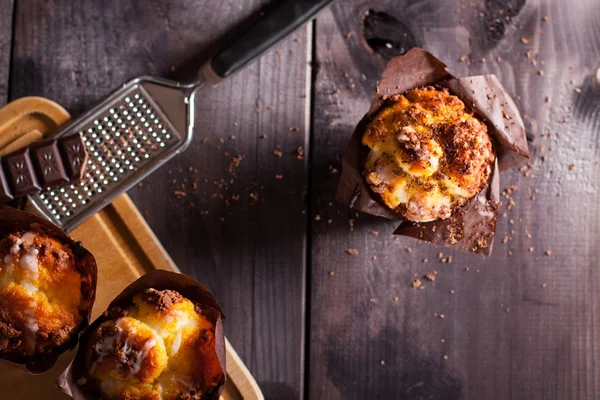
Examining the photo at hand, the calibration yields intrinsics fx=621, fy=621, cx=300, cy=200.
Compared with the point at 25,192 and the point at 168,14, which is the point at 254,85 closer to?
the point at 168,14

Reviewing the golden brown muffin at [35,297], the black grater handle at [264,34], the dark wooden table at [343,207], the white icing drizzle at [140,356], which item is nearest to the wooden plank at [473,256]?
the dark wooden table at [343,207]

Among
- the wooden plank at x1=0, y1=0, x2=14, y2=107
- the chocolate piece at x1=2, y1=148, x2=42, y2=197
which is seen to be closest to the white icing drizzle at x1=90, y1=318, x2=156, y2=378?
the chocolate piece at x1=2, y1=148, x2=42, y2=197

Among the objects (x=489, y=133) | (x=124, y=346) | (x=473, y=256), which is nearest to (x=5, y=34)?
(x=124, y=346)

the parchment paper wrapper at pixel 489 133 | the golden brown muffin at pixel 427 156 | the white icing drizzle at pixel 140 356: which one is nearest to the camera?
the white icing drizzle at pixel 140 356

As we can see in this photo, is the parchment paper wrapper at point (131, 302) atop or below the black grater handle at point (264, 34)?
below

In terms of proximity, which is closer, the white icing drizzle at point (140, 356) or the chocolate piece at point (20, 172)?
the white icing drizzle at point (140, 356)

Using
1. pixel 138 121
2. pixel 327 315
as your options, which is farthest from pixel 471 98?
pixel 138 121

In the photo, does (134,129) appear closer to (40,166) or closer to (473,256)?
(40,166)

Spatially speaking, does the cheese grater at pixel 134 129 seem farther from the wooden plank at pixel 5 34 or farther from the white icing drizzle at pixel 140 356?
the white icing drizzle at pixel 140 356
